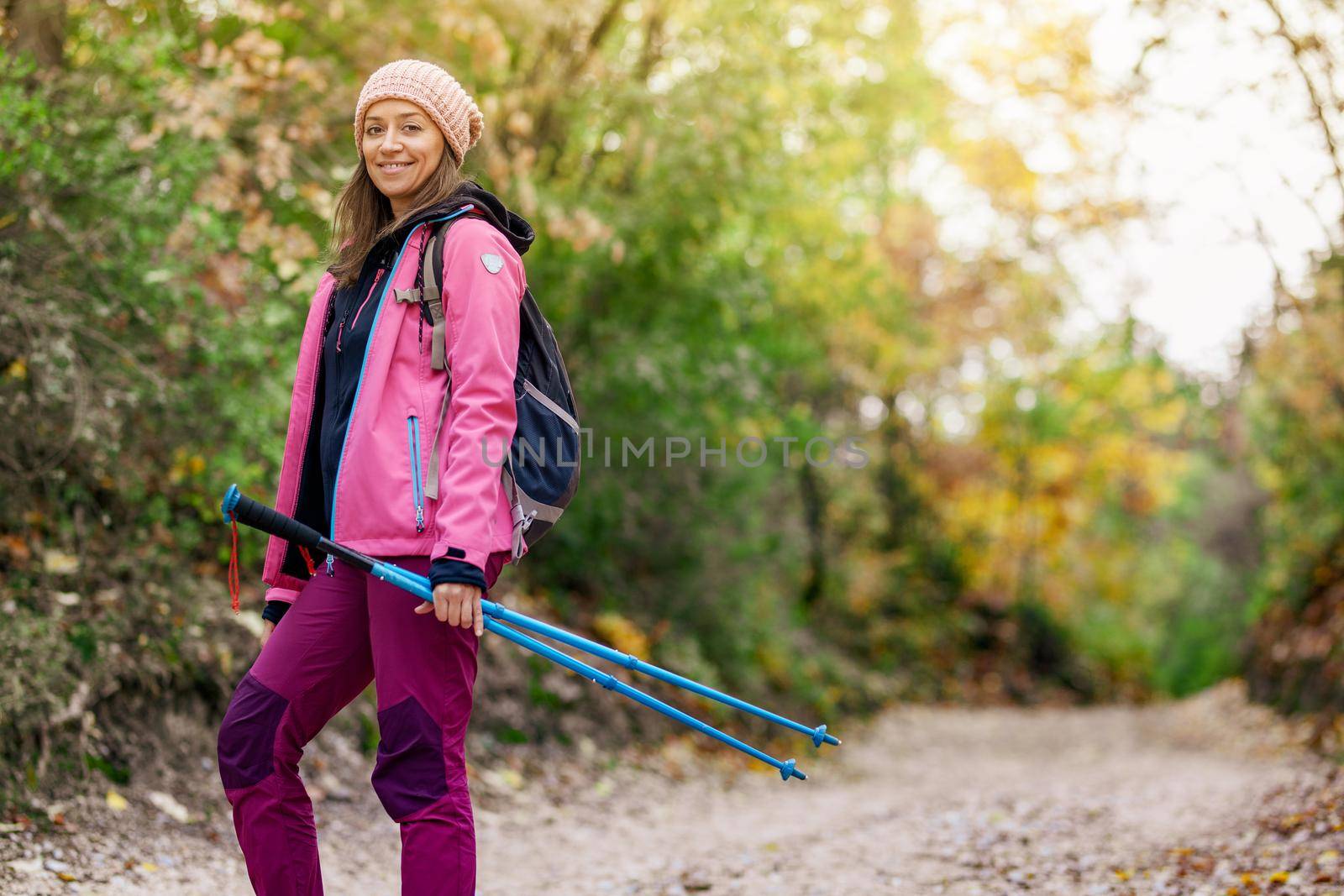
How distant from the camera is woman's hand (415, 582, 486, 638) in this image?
2.30 metres

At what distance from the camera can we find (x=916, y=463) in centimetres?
1711

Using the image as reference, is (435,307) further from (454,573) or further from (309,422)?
(454,573)

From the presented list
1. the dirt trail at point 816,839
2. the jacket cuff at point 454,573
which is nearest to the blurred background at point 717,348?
the dirt trail at point 816,839

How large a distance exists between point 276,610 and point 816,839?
3.17 metres

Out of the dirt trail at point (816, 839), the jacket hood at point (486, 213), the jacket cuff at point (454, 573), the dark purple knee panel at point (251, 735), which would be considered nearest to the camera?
the jacket cuff at point (454, 573)

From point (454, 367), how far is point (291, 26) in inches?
219

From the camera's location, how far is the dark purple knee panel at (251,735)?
240 centimetres

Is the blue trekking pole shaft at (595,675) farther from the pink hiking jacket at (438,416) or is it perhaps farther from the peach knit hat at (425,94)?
the peach knit hat at (425,94)

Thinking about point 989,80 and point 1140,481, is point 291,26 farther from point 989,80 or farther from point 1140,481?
point 1140,481

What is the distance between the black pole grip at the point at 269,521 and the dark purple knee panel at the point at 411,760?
Result: 1.26 ft

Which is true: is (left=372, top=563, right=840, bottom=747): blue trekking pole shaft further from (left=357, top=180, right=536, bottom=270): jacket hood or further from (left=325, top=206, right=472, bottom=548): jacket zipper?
(left=357, top=180, right=536, bottom=270): jacket hood

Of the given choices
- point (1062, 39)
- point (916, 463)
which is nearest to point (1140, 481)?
point (916, 463)

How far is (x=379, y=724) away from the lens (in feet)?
7.86

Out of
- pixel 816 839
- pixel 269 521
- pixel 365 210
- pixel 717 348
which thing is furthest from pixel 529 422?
pixel 717 348
